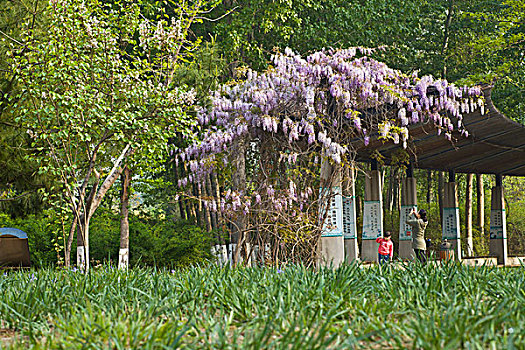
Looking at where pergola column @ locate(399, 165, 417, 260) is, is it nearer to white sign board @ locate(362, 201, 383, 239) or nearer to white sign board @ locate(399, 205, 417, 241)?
white sign board @ locate(399, 205, 417, 241)

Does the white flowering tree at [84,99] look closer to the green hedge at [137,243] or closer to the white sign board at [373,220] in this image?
the green hedge at [137,243]

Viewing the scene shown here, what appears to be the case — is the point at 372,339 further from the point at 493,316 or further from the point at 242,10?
the point at 242,10

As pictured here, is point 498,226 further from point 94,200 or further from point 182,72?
point 94,200

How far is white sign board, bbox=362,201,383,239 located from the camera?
42.6 ft

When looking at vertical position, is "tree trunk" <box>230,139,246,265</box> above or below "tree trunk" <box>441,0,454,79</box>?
below

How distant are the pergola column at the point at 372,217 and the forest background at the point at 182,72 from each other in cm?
317

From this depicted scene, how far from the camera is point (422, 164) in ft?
46.3

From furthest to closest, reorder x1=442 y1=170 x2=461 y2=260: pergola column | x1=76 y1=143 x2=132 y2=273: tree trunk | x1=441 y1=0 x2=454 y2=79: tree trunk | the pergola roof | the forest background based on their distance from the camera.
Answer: x1=441 y1=0 x2=454 y2=79: tree trunk → x1=442 y1=170 x2=461 y2=260: pergola column → the pergola roof → x1=76 y1=143 x2=132 y2=273: tree trunk → the forest background

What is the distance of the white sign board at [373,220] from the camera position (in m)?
13.0

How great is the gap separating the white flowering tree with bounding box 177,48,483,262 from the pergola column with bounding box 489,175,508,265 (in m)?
7.54

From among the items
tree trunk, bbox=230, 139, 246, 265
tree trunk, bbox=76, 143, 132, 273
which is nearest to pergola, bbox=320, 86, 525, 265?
tree trunk, bbox=230, 139, 246, 265

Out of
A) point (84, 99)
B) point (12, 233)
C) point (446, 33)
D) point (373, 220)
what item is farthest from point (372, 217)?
point (446, 33)

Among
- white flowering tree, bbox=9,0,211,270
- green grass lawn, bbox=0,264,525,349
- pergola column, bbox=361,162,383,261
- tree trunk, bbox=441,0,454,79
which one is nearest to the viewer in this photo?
green grass lawn, bbox=0,264,525,349

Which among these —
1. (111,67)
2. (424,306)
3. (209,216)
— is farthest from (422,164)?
(424,306)
